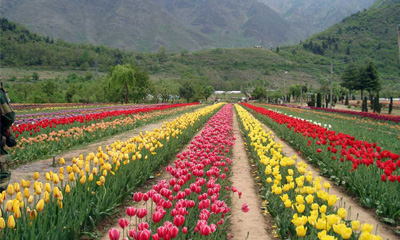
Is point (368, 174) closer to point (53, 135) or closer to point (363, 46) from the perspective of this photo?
point (53, 135)

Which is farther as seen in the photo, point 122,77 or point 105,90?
point 105,90

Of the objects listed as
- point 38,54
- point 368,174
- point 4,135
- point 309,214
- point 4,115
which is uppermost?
point 38,54

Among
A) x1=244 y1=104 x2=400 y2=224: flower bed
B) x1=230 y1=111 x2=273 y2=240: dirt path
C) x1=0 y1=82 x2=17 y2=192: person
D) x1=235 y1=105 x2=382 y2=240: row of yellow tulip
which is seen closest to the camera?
x1=235 y1=105 x2=382 y2=240: row of yellow tulip

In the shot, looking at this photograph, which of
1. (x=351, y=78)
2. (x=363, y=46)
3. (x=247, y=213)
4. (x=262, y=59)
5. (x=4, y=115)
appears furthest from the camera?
(x=262, y=59)

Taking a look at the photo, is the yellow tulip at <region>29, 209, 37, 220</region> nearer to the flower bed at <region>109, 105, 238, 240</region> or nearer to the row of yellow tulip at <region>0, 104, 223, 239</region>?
the row of yellow tulip at <region>0, 104, 223, 239</region>

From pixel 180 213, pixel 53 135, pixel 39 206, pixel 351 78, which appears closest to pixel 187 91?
pixel 351 78

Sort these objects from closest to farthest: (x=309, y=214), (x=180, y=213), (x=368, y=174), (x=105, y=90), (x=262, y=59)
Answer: (x=180, y=213) < (x=309, y=214) < (x=368, y=174) < (x=105, y=90) < (x=262, y=59)

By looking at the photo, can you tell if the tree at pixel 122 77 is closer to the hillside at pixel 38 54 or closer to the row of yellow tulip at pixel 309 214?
the row of yellow tulip at pixel 309 214

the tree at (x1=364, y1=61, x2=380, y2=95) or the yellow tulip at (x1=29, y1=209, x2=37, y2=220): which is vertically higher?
the tree at (x1=364, y1=61, x2=380, y2=95)

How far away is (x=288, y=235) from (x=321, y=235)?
171 cm

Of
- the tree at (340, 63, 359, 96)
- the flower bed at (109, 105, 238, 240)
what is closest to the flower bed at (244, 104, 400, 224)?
the flower bed at (109, 105, 238, 240)

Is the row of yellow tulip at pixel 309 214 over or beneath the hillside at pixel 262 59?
beneath

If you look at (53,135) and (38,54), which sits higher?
(38,54)

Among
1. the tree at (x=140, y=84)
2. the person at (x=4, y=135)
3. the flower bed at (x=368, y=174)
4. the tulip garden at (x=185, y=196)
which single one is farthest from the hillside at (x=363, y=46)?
the person at (x=4, y=135)
